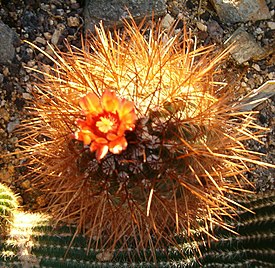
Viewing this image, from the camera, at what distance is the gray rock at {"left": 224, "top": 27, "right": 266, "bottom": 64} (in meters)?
2.76

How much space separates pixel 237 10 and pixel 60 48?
96 centimetres

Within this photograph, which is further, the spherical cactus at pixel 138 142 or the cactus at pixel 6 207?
the cactus at pixel 6 207

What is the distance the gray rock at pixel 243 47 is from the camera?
9.04 feet

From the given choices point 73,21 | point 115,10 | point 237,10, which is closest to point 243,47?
point 237,10

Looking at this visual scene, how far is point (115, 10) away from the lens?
2652mm

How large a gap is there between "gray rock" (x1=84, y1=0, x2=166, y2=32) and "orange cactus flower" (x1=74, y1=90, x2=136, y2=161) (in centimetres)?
127

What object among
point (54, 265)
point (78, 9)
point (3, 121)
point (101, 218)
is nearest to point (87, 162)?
point (101, 218)

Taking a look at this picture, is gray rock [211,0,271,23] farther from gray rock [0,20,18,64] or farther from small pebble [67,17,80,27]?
gray rock [0,20,18,64]

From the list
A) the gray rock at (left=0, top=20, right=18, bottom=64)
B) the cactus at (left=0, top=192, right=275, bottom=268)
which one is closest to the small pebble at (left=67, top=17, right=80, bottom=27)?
the gray rock at (left=0, top=20, right=18, bottom=64)

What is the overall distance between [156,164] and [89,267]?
590 millimetres

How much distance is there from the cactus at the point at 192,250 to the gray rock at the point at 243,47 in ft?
2.84

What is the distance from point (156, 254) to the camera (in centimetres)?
200

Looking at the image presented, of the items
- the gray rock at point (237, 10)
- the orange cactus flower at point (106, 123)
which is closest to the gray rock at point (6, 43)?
the gray rock at point (237, 10)

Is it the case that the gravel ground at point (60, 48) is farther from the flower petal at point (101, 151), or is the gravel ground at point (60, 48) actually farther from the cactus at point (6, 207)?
the flower petal at point (101, 151)
